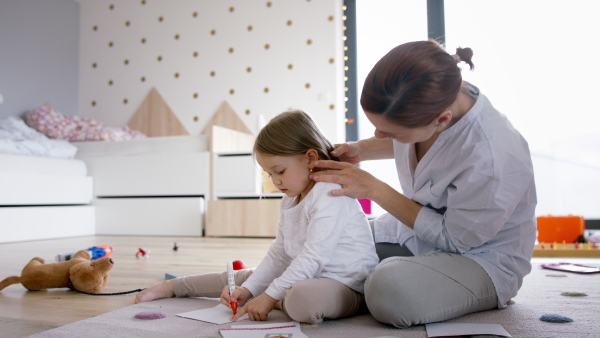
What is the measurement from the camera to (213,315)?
1.12 meters

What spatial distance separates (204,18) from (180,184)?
1.61m

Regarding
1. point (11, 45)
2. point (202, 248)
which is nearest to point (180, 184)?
point (202, 248)

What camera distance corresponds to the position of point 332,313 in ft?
3.41

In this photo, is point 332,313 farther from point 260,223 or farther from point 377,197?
point 260,223

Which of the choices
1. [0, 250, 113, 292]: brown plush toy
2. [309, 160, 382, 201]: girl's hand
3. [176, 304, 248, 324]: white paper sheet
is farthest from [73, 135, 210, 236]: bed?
[309, 160, 382, 201]: girl's hand

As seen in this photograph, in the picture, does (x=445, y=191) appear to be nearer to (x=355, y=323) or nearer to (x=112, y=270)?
(x=355, y=323)

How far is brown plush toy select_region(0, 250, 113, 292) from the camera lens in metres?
1.43

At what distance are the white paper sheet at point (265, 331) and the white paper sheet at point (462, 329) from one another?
24 cm

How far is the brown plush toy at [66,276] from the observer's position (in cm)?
143

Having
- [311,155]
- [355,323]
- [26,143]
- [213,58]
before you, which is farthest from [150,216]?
[355,323]

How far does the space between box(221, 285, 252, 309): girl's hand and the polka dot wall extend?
2.75m

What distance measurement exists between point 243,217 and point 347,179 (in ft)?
7.46

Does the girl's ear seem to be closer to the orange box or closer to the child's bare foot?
the child's bare foot

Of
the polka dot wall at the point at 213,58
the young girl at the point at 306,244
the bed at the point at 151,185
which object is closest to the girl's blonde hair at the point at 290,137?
the young girl at the point at 306,244
